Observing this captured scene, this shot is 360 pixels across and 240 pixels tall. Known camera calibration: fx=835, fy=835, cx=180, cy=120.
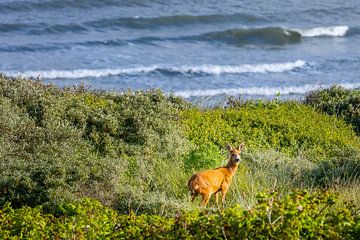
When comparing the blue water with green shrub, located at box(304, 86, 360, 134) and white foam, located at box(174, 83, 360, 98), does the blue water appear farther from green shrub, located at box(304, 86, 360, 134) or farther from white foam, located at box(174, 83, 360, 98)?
green shrub, located at box(304, 86, 360, 134)

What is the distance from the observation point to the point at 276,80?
26172mm

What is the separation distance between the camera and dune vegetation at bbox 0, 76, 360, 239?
7.70 metres

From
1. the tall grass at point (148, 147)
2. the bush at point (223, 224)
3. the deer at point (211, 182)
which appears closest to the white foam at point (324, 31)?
the tall grass at point (148, 147)

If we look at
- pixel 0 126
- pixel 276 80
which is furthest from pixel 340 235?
pixel 276 80

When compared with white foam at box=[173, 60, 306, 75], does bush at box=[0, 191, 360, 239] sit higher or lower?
higher

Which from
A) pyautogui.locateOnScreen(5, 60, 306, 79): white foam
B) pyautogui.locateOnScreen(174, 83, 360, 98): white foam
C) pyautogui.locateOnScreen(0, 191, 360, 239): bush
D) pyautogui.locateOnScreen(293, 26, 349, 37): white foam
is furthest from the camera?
pyautogui.locateOnScreen(293, 26, 349, 37): white foam

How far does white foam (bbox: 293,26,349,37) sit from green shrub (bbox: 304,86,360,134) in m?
17.4

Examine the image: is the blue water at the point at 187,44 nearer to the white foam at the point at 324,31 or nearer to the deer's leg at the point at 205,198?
the white foam at the point at 324,31

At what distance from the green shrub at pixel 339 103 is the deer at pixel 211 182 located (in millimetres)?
4774

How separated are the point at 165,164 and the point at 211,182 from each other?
167 cm

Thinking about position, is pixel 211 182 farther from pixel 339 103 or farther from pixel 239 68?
pixel 239 68

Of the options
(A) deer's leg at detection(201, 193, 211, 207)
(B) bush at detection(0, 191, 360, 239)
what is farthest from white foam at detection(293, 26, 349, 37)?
(B) bush at detection(0, 191, 360, 239)

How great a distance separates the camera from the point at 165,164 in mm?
11812

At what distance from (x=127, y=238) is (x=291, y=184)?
4.17m
